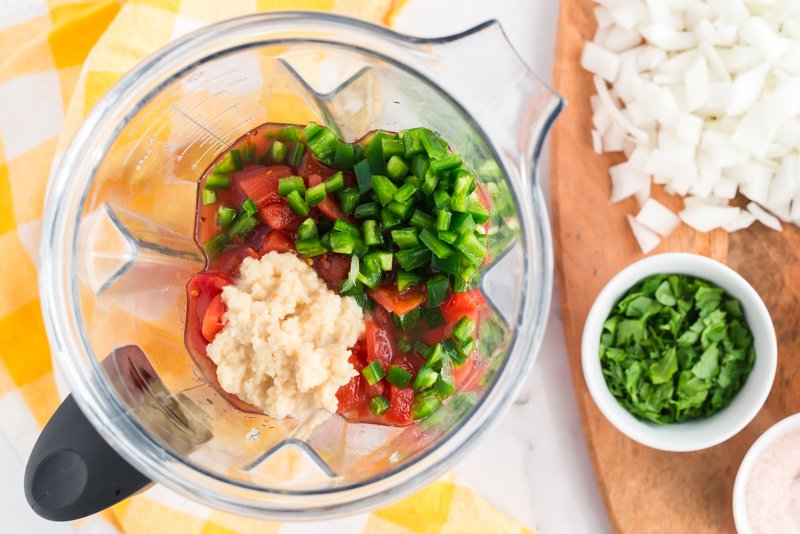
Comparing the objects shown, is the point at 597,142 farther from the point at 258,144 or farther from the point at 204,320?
the point at 204,320

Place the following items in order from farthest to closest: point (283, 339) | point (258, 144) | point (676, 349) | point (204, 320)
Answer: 1. point (676, 349)
2. point (258, 144)
3. point (204, 320)
4. point (283, 339)

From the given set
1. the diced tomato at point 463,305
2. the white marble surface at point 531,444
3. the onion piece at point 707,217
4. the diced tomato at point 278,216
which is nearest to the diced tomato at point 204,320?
the diced tomato at point 278,216

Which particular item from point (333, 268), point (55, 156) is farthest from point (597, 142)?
point (55, 156)

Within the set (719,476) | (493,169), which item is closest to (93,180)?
(493,169)

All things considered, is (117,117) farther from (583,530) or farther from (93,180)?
(583,530)

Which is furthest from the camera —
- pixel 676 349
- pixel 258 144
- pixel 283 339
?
pixel 676 349

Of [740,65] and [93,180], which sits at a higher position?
[93,180]

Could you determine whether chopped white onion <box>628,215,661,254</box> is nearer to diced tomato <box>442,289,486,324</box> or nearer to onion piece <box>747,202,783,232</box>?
onion piece <box>747,202,783,232</box>

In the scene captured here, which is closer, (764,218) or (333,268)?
(333,268)
